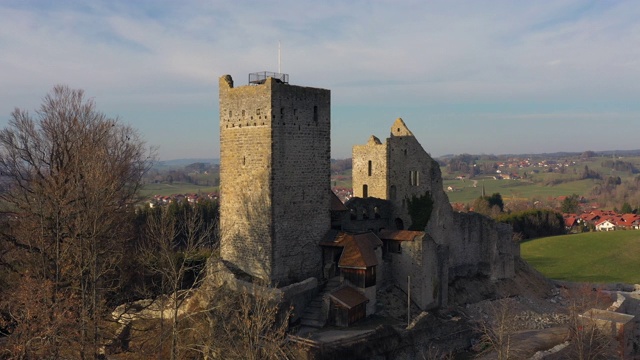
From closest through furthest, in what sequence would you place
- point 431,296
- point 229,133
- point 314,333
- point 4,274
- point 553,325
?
point 314,333, point 4,274, point 229,133, point 431,296, point 553,325

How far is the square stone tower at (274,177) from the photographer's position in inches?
1103

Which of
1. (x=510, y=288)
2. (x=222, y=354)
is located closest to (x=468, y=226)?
(x=510, y=288)

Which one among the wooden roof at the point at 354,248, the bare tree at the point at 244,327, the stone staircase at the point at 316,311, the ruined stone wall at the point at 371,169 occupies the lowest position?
the stone staircase at the point at 316,311

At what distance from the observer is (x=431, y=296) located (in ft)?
106

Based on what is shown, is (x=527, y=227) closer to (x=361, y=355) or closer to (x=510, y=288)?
(x=510, y=288)

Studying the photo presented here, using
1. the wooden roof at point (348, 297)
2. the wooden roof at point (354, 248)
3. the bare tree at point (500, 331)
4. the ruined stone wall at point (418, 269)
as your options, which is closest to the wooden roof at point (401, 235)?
the ruined stone wall at point (418, 269)

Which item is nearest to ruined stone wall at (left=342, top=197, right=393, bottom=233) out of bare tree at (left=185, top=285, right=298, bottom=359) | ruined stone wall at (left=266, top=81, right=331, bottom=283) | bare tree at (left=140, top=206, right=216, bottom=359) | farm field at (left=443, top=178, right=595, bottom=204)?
ruined stone wall at (left=266, top=81, right=331, bottom=283)

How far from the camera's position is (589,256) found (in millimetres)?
67375

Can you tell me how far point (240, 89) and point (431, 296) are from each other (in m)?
16.2

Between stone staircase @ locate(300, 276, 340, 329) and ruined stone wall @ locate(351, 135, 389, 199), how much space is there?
10725mm

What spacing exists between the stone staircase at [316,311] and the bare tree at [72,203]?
9399 mm

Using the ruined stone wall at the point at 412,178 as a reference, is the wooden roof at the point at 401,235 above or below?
below

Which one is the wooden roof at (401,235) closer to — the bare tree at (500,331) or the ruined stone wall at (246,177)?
the bare tree at (500,331)

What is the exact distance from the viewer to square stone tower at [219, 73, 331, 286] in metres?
28.0
